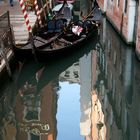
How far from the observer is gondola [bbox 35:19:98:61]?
970cm

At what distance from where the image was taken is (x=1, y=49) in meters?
8.45

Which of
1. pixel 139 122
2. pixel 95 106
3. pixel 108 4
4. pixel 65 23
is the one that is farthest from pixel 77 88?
pixel 108 4

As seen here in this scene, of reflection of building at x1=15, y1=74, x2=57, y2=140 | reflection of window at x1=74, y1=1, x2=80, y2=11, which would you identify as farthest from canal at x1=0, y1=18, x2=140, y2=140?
reflection of window at x1=74, y1=1, x2=80, y2=11

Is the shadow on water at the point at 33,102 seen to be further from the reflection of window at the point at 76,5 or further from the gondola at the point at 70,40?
the reflection of window at the point at 76,5

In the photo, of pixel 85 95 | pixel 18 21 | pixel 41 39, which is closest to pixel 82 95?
pixel 85 95

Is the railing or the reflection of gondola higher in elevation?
the railing

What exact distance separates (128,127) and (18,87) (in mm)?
2867

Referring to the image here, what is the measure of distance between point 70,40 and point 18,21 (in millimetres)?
2660

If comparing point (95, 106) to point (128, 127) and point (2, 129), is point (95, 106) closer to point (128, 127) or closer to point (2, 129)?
point (128, 127)

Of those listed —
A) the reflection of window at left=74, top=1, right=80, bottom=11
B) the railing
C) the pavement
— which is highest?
the railing

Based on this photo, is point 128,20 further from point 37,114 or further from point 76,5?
point 76,5

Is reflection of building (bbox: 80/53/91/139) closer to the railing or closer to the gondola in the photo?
the gondola

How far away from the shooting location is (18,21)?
521 inches

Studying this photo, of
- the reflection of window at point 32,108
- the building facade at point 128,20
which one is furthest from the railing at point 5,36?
the building facade at point 128,20
